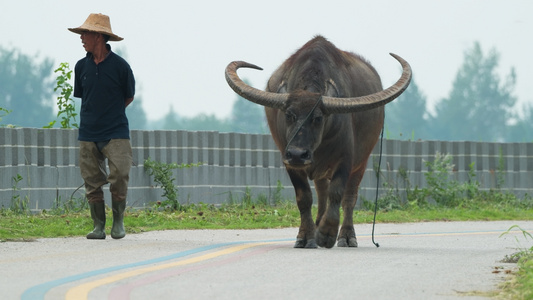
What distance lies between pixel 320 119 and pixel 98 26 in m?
2.70

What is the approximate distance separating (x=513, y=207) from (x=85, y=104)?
1116 cm

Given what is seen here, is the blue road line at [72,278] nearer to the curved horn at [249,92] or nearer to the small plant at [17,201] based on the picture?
the curved horn at [249,92]

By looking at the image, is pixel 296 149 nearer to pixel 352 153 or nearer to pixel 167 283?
pixel 352 153

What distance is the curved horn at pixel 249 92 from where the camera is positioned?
10.7 metres

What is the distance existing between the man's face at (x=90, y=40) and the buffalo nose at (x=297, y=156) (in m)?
2.69

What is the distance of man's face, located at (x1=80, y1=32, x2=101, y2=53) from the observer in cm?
1155

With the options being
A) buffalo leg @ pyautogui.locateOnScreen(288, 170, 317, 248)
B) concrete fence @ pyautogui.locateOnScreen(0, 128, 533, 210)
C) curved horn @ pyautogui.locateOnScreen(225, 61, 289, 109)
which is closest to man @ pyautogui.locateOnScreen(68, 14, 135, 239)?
curved horn @ pyautogui.locateOnScreen(225, 61, 289, 109)

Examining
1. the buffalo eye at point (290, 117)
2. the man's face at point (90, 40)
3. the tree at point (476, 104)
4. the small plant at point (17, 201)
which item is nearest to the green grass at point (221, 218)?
the small plant at point (17, 201)

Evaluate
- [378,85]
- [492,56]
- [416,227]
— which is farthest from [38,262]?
[492,56]

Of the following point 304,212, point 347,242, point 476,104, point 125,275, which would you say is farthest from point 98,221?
point 476,104

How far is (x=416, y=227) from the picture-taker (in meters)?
15.5

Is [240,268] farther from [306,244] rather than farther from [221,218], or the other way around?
[221,218]

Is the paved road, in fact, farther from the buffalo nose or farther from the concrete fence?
the concrete fence

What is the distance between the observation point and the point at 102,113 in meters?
11.5
